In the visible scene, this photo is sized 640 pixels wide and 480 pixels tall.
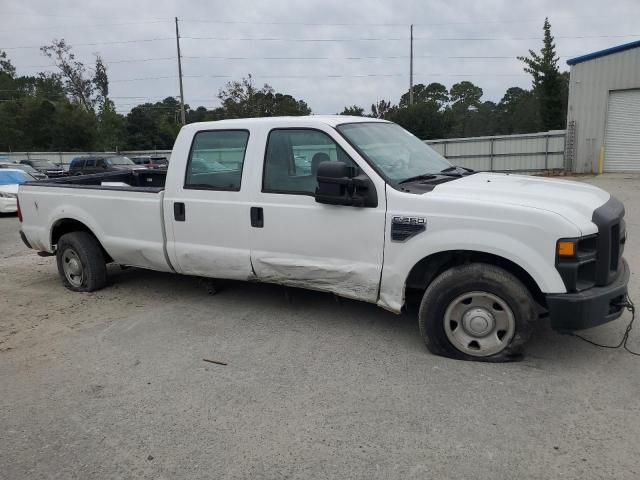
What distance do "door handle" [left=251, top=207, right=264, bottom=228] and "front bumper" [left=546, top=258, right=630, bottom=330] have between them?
2445mm

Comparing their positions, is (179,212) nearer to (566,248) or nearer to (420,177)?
(420,177)

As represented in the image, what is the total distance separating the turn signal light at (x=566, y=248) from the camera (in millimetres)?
3520

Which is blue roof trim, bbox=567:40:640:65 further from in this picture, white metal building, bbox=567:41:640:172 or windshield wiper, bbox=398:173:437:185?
windshield wiper, bbox=398:173:437:185

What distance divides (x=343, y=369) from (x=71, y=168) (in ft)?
87.9

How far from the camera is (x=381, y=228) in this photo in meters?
4.21

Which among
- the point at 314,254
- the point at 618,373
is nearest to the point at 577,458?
the point at 618,373

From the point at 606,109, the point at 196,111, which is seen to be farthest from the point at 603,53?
the point at 196,111

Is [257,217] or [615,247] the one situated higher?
[257,217]

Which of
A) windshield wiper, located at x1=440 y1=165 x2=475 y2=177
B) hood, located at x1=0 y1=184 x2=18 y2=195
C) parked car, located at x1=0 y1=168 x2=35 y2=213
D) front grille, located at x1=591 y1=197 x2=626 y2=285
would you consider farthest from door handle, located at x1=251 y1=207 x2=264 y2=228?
hood, located at x1=0 y1=184 x2=18 y2=195

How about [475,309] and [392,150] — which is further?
[392,150]

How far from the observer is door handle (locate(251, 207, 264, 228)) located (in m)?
4.79

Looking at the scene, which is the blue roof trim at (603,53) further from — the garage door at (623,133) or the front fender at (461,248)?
the front fender at (461,248)

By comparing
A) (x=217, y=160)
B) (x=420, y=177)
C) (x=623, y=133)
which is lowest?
(x=420, y=177)

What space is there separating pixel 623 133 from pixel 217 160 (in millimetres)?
22347
